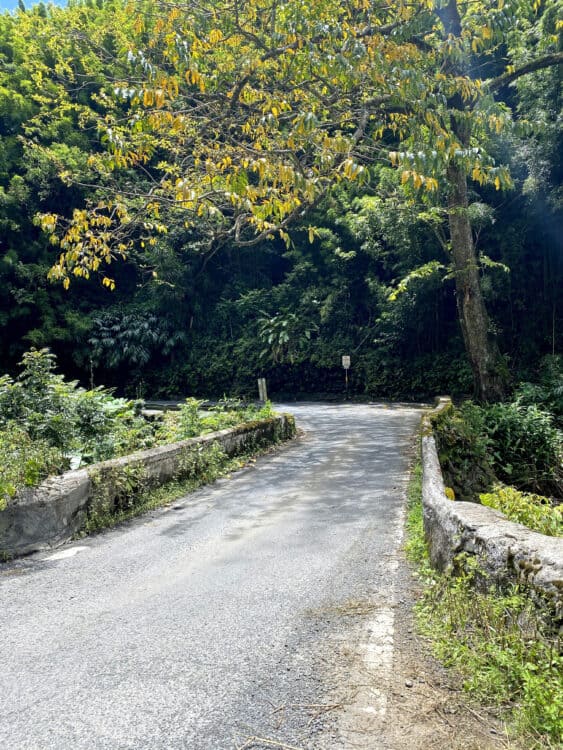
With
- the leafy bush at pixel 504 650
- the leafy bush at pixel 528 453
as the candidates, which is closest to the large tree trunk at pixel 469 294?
the leafy bush at pixel 528 453

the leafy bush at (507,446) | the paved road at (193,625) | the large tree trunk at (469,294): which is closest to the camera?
the paved road at (193,625)

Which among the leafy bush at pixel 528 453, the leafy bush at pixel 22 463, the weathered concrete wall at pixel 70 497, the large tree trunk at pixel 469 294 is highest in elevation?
the large tree trunk at pixel 469 294

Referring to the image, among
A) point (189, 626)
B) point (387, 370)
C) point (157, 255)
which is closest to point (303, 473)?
point (189, 626)

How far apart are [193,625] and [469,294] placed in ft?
33.0

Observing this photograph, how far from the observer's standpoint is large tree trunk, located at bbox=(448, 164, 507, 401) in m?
11.4

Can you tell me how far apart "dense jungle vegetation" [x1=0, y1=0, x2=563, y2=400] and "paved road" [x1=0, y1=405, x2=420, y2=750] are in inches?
164

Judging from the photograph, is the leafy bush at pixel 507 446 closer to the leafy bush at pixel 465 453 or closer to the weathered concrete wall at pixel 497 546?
the leafy bush at pixel 465 453

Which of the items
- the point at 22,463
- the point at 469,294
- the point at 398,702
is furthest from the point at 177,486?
the point at 469,294

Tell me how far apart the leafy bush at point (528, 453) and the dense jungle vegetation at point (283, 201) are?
1807 millimetres

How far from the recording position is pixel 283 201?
9461mm

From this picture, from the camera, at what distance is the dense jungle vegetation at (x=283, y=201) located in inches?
357

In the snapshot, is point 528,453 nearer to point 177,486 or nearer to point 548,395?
point 548,395

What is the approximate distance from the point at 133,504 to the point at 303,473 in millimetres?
3277

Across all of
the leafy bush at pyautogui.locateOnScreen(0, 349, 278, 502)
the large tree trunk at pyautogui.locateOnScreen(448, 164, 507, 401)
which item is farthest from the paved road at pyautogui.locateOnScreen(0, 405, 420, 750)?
the large tree trunk at pyautogui.locateOnScreen(448, 164, 507, 401)
